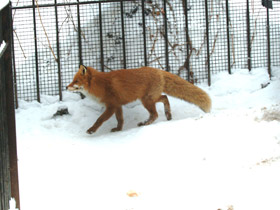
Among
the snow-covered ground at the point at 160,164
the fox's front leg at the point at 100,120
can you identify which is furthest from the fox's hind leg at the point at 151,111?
the snow-covered ground at the point at 160,164

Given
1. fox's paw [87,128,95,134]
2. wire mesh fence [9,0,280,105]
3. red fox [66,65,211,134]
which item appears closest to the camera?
fox's paw [87,128,95,134]

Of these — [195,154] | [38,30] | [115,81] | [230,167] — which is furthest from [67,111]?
[230,167]

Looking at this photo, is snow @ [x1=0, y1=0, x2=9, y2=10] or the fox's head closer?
snow @ [x1=0, y1=0, x2=9, y2=10]

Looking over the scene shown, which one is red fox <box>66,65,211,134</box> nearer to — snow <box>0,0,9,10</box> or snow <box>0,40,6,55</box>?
snow <box>0,40,6,55</box>

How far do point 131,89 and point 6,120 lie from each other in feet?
11.1

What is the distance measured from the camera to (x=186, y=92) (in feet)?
19.5

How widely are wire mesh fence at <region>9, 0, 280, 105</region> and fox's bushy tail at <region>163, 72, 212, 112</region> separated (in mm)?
819

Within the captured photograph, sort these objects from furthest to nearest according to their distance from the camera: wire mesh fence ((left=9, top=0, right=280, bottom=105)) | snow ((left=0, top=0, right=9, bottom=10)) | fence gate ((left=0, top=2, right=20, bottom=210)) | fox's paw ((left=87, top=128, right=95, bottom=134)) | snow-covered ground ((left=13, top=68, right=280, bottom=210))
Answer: wire mesh fence ((left=9, top=0, right=280, bottom=105)), fox's paw ((left=87, top=128, right=95, bottom=134)), snow-covered ground ((left=13, top=68, right=280, bottom=210)), fence gate ((left=0, top=2, right=20, bottom=210)), snow ((left=0, top=0, right=9, bottom=10))

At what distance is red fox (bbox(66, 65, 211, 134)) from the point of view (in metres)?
5.90

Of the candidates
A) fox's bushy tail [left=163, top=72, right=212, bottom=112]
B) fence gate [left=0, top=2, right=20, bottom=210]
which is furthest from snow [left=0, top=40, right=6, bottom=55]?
fox's bushy tail [left=163, top=72, right=212, bottom=112]

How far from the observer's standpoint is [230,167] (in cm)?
363

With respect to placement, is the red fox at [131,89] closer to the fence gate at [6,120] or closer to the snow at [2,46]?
the fence gate at [6,120]

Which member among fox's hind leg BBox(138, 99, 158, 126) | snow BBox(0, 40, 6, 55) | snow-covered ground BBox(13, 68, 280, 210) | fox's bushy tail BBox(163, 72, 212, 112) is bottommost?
snow-covered ground BBox(13, 68, 280, 210)

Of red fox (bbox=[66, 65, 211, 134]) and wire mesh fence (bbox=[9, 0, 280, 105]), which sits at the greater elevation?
wire mesh fence (bbox=[9, 0, 280, 105])
